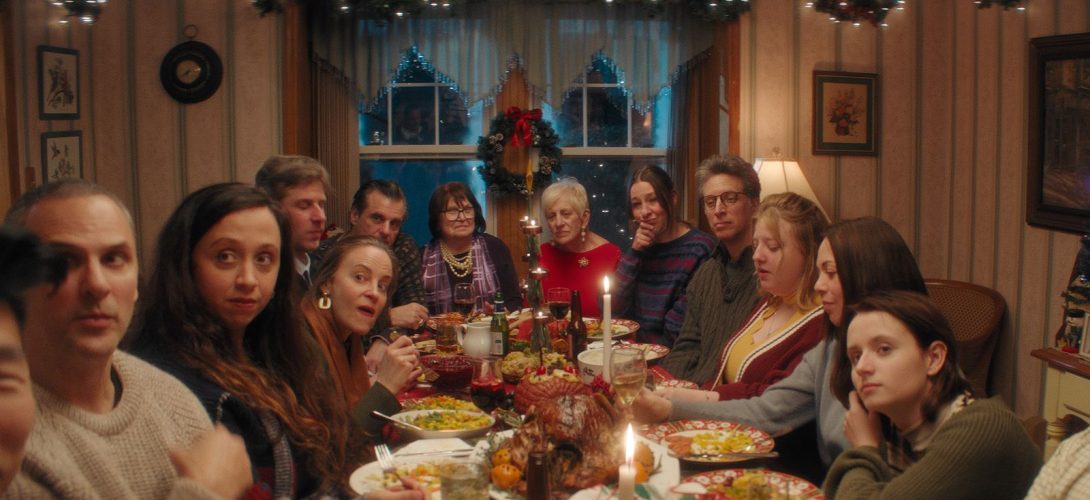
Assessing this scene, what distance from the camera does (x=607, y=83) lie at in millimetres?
5914

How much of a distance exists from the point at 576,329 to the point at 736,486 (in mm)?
1323

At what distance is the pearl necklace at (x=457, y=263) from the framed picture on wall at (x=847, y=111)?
7.13 ft

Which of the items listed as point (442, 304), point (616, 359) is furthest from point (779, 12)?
point (616, 359)

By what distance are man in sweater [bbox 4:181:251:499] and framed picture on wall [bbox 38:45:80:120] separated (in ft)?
13.6

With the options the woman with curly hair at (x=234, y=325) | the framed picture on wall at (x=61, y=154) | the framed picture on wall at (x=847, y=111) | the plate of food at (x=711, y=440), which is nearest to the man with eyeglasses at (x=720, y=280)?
the plate of food at (x=711, y=440)

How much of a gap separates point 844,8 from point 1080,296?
5.65 ft

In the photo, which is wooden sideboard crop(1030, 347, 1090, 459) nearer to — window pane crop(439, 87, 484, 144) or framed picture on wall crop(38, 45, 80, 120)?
window pane crop(439, 87, 484, 144)

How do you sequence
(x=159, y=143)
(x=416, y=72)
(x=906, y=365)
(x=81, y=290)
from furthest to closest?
(x=416, y=72), (x=159, y=143), (x=906, y=365), (x=81, y=290)

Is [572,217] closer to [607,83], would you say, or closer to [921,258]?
[607,83]

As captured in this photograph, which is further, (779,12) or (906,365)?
(779,12)

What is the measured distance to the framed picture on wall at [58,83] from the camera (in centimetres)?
483

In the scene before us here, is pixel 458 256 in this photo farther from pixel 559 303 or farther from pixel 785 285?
pixel 785 285

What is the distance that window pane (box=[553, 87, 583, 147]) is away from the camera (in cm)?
593

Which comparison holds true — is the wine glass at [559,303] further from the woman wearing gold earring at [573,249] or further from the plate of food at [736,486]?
the woman wearing gold earring at [573,249]
